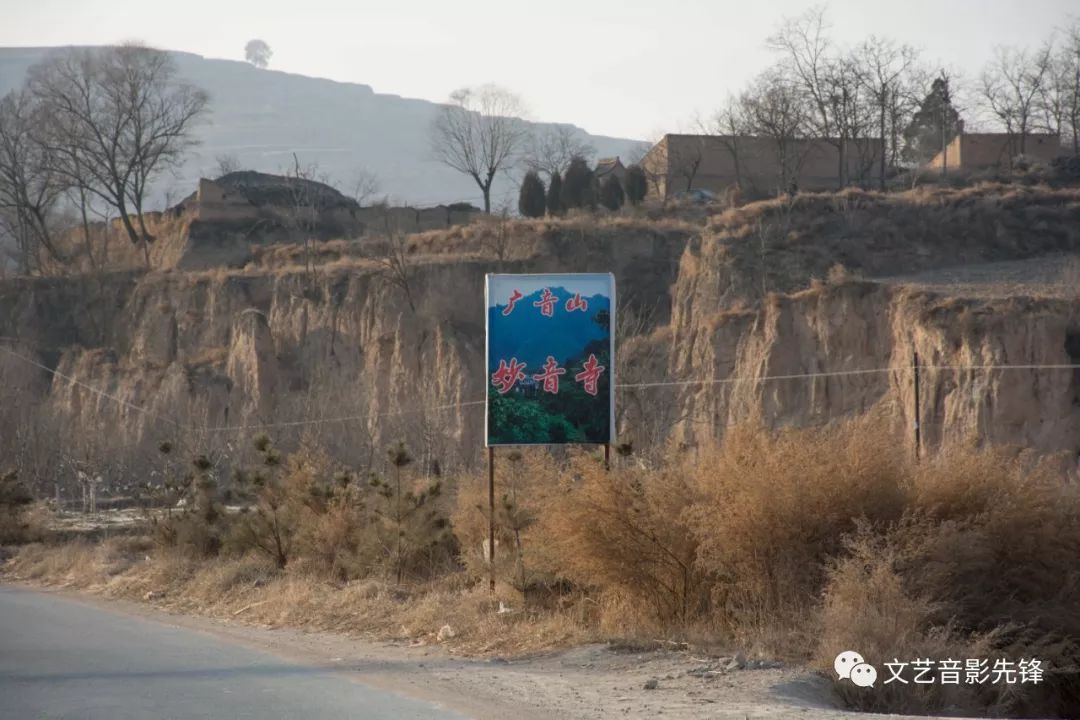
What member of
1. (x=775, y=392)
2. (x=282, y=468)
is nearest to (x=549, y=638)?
(x=282, y=468)

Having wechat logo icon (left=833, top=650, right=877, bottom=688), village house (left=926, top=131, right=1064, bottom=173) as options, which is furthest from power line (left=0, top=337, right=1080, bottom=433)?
village house (left=926, top=131, right=1064, bottom=173)

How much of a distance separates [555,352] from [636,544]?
285 centimetres

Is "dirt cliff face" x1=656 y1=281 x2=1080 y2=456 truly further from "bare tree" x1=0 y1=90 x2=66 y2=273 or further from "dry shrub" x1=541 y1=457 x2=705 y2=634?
"bare tree" x1=0 y1=90 x2=66 y2=273

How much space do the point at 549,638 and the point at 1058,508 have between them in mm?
4920

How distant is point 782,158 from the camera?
57281 millimetres

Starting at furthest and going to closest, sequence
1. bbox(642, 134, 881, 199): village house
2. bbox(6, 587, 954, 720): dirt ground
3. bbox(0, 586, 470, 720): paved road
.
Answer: bbox(642, 134, 881, 199): village house → bbox(6, 587, 954, 720): dirt ground → bbox(0, 586, 470, 720): paved road

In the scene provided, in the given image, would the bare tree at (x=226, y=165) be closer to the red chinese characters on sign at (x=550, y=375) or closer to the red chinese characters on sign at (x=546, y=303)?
the red chinese characters on sign at (x=546, y=303)

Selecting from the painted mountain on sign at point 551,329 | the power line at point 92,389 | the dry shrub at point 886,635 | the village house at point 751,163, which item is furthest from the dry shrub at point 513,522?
the village house at point 751,163

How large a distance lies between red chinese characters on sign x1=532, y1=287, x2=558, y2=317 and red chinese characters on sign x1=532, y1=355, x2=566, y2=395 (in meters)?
0.50

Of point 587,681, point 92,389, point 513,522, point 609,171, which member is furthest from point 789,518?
point 609,171

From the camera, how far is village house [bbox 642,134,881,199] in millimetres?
61000

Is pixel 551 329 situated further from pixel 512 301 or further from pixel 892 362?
pixel 892 362

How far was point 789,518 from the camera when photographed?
488 inches

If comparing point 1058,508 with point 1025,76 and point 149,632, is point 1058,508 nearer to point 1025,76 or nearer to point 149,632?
point 149,632
